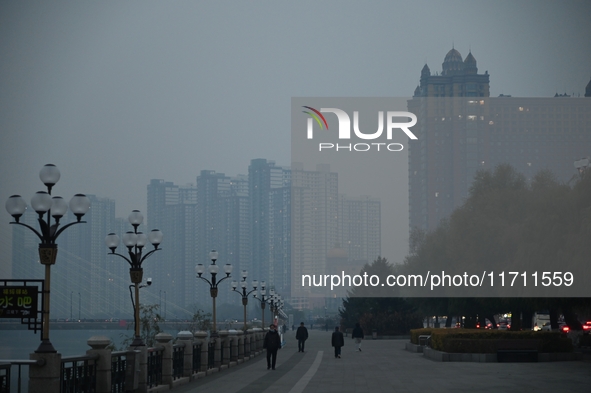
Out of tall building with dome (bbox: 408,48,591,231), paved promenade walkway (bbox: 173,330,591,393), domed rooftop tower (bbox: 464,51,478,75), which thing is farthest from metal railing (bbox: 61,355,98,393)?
domed rooftop tower (bbox: 464,51,478,75)

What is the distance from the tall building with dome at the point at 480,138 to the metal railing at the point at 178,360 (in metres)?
141

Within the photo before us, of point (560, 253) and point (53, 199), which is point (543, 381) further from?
point (560, 253)

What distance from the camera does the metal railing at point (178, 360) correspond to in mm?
20719

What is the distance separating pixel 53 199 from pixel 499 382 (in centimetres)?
1182

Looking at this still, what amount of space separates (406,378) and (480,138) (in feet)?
476

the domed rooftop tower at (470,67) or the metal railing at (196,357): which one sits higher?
the domed rooftop tower at (470,67)

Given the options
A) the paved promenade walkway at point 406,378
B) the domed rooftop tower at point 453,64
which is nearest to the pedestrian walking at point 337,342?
the paved promenade walkway at point 406,378

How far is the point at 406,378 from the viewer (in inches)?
876

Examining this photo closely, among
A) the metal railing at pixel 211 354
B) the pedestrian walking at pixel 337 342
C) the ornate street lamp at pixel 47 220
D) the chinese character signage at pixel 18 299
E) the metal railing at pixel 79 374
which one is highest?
the ornate street lamp at pixel 47 220

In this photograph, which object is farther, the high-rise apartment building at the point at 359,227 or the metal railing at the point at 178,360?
the high-rise apartment building at the point at 359,227

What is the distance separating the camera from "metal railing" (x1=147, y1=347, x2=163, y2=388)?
60.3 feet

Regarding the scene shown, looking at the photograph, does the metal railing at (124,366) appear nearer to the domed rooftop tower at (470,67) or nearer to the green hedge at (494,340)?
the green hedge at (494,340)

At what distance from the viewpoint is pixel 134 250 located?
21.2 m

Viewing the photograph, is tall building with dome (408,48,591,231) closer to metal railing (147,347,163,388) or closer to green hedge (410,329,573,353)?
green hedge (410,329,573,353)
